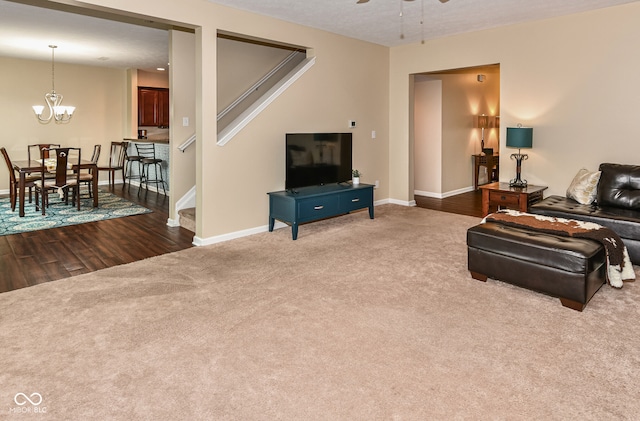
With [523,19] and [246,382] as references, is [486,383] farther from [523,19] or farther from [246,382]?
[523,19]

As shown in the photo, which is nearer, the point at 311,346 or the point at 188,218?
the point at 311,346

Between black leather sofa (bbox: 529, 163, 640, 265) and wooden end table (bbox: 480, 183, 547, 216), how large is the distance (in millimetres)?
445

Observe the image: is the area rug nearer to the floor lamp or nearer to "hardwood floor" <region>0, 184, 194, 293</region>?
"hardwood floor" <region>0, 184, 194, 293</region>

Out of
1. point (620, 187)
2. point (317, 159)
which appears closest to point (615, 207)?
point (620, 187)

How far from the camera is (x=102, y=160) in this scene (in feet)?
32.2

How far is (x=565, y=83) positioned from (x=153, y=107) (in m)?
8.93

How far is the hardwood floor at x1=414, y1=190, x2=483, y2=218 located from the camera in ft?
22.2

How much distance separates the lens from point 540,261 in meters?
3.16

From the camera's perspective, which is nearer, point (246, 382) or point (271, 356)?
point (246, 382)

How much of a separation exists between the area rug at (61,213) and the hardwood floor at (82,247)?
0.30 meters

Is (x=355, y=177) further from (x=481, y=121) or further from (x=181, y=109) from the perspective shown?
(x=481, y=121)

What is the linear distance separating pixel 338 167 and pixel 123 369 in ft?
13.8

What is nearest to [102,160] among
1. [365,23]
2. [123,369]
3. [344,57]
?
[344,57]

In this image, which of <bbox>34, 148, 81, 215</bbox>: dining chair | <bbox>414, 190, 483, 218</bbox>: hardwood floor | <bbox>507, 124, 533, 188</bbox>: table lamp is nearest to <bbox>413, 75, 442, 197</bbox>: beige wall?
<bbox>414, 190, 483, 218</bbox>: hardwood floor
